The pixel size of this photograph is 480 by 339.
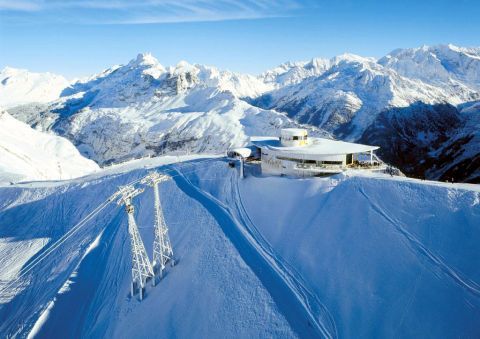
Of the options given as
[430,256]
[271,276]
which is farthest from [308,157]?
[430,256]

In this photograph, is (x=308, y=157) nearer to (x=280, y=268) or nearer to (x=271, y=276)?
(x=280, y=268)

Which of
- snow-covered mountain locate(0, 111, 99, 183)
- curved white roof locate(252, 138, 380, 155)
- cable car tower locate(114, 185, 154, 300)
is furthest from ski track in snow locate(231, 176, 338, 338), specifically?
snow-covered mountain locate(0, 111, 99, 183)

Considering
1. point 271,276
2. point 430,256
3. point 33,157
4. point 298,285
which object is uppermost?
point 430,256

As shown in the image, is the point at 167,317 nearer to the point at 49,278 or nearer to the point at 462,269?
the point at 49,278

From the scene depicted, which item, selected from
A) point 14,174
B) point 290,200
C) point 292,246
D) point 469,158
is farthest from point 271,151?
point 469,158

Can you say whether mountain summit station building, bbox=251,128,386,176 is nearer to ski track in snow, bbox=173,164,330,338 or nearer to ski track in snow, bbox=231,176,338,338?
ski track in snow, bbox=173,164,330,338
